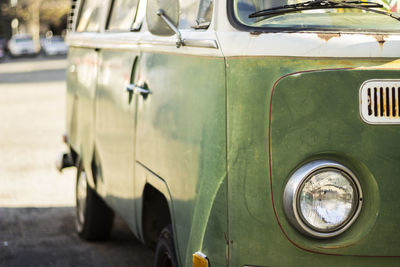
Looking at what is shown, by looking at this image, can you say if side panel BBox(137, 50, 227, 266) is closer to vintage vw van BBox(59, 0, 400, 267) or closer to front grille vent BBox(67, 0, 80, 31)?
vintage vw van BBox(59, 0, 400, 267)

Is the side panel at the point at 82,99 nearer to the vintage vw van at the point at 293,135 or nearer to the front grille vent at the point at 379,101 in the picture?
the vintage vw van at the point at 293,135

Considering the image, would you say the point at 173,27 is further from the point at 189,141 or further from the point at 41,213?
the point at 41,213

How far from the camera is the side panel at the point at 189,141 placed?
304cm

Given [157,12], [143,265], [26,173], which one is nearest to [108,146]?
[143,265]

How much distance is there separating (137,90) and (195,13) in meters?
0.78

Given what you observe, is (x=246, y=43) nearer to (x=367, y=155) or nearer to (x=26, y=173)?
(x=367, y=155)

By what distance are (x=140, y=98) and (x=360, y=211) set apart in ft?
5.16

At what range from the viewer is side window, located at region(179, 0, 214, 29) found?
3.32 m

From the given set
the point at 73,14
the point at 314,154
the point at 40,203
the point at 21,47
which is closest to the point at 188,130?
the point at 314,154

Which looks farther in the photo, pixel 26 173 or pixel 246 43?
pixel 26 173

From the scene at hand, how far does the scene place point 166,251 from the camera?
12.4 feet

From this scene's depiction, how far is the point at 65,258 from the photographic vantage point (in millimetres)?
5766

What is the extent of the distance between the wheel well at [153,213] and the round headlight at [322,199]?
52.0 inches

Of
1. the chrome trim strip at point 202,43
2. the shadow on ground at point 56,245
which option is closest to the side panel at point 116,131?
the shadow on ground at point 56,245
